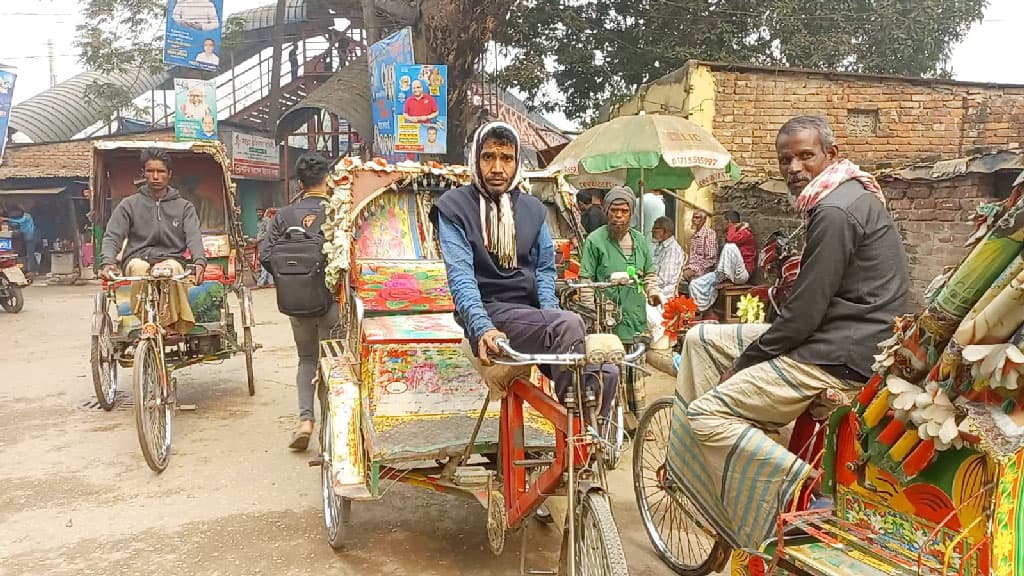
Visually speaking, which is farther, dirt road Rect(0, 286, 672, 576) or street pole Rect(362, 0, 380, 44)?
street pole Rect(362, 0, 380, 44)

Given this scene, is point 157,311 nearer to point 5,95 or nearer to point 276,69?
point 5,95

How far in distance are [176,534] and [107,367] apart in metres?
3.30

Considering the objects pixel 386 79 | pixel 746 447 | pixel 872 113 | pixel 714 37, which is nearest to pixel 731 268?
pixel 872 113

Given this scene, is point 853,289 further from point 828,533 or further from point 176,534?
point 176,534

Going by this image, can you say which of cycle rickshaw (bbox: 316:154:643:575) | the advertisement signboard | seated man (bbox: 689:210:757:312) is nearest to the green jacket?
cycle rickshaw (bbox: 316:154:643:575)

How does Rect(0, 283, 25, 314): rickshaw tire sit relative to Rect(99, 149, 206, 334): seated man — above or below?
below

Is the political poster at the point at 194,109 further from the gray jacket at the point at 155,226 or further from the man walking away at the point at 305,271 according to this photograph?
the man walking away at the point at 305,271

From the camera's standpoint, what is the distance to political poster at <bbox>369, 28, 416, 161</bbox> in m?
13.8

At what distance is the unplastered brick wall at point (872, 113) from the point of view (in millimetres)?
12023

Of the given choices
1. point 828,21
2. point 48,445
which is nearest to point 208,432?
point 48,445

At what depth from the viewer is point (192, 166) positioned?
349 inches

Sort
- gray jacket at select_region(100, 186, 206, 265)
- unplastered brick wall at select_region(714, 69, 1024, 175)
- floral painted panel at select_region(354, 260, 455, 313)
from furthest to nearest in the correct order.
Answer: unplastered brick wall at select_region(714, 69, 1024, 175) → gray jacket at select_region(100, 186, 206, 265) → floral painted panel at select_region(354, 260, 455, 313)

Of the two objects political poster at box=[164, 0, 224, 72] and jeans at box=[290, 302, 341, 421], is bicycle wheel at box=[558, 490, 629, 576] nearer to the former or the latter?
jeans at box=[290, 302, 341, 421]

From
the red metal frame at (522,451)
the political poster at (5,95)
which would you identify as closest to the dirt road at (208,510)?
the red metal frame at (522,451)
